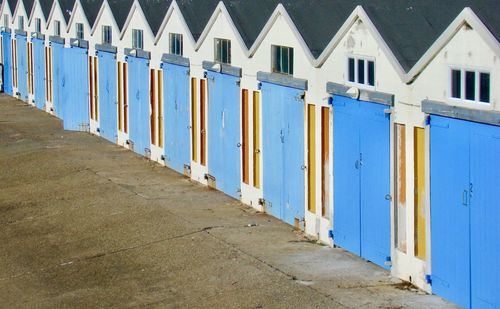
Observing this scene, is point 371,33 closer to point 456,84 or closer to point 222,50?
point 456,84

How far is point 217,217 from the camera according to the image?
63.4 feet

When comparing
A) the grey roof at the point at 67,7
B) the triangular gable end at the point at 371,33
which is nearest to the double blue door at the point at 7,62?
the grey roof at the point at 67,7

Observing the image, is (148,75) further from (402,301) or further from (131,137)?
(402,301)

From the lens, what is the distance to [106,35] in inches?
1102

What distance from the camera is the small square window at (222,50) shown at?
2109 centimetres

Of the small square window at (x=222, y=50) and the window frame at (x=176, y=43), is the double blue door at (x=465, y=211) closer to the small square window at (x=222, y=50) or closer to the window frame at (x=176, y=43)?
the small square window at (x=222, y=50)

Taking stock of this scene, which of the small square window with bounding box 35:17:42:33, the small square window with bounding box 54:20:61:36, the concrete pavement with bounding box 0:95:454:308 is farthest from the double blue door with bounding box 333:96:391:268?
the small square window with bounding box 35:17:42:33

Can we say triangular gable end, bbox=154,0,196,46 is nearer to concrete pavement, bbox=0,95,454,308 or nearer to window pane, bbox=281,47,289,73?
concrete pavement, bbox=0,95,454,308

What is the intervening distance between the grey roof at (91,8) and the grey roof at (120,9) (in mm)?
981

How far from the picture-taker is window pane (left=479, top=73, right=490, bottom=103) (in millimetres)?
13055

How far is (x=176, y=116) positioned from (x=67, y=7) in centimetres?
1005

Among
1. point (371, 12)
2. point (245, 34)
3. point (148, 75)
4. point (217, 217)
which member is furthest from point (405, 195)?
point (148, 75)

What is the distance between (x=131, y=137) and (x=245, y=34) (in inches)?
262

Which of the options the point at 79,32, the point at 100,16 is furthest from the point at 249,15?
the point at 79,32
